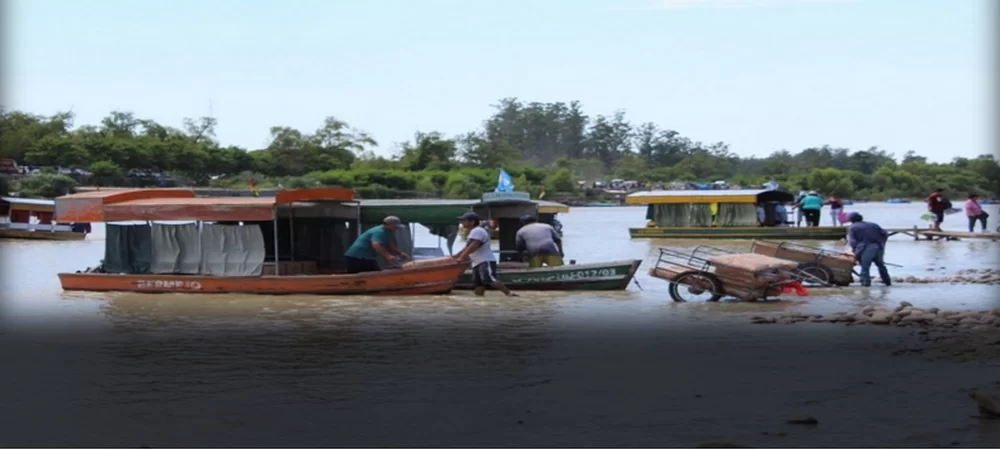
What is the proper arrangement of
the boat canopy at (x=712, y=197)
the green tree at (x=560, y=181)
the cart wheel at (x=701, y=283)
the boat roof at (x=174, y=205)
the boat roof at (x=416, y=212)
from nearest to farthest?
the cart wheel at (x=701, y=283) < the boat roof at (x=174, y=205) < the boat roof at (x=416, y=212) < the boat canopy at (x=712, y=197) < the green tree at (x=560, y=181)

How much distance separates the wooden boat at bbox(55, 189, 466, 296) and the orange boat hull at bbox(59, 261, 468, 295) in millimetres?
14

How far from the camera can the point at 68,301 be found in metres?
17.2

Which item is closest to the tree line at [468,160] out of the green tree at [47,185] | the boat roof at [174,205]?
the green tree at [47,185]

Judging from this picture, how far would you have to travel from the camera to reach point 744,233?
33156 millimetres

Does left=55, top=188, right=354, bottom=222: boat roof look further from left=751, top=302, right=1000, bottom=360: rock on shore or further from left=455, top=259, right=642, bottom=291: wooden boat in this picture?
left=751, top=302, right=1000, bottom=360: rock on shore

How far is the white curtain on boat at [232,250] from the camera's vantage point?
17.5 meters

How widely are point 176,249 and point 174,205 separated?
1.15 m

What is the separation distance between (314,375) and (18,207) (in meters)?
32.4

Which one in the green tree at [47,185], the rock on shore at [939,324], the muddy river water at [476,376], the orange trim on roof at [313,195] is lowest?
the muddy river water at [476,376]

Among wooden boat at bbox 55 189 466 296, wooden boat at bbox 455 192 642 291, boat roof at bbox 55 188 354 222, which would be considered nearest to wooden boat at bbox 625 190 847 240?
wooden boat at bbox 455 192 642 291

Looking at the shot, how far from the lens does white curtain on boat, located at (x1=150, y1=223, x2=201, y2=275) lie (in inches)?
706

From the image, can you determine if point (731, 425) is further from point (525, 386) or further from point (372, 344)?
point (372, 344)

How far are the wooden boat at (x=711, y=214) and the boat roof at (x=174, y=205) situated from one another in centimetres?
1711

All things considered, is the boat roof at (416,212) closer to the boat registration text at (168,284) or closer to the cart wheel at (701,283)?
the boat registration text at (168,284)
